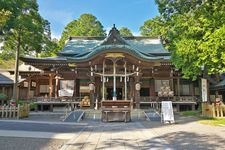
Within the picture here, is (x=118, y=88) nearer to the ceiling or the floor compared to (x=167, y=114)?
nearer to the ceiling

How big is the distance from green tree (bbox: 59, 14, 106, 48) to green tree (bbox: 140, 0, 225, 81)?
39.7 meters

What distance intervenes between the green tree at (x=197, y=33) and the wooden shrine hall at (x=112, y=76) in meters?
4.55

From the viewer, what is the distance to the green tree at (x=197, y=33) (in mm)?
14664

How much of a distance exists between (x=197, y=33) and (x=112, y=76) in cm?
971

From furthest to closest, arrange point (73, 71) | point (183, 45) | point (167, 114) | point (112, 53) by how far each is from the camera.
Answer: point (73, 71) < point (112, 53) < point (183, 45) < point (167, 114)

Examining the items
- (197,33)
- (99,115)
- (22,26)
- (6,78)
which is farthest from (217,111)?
(6,78)

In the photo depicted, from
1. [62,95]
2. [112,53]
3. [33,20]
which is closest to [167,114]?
[112,53]

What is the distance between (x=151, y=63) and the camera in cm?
2392

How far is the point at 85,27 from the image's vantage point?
211 feet

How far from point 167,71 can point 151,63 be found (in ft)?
14.9

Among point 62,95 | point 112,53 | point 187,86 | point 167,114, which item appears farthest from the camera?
point 187,86

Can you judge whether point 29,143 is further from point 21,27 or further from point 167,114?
point 21,27

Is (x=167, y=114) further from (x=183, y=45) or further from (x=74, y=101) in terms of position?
(x=74, y=101)

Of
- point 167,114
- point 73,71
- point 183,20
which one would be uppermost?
point 183,20
